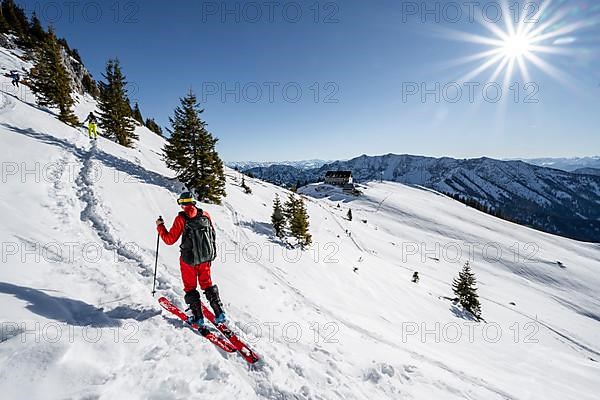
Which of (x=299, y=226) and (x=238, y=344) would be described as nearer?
(x=238, y=344)

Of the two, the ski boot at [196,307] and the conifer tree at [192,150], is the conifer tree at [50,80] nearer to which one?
the conifer tree at [192,150]

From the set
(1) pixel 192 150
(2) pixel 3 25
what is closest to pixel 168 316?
(1) pixel 192 150

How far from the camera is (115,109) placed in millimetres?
28609

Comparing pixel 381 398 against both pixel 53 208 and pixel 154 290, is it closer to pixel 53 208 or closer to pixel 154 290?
pixel 154 290

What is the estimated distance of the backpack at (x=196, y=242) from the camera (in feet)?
19.1

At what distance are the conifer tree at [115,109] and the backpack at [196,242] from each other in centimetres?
2955

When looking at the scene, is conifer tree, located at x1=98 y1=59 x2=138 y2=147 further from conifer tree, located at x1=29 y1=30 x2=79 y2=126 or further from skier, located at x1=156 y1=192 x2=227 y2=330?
skier, located at x1=156 y1=192 x2=227 y2=330

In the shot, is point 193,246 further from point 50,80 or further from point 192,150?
point 50,80

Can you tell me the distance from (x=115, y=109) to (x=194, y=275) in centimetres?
3050

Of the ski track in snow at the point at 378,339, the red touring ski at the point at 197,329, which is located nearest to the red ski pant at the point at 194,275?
the red touring ski at the point at 197,329

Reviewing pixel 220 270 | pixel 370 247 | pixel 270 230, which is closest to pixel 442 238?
pixel 370 247

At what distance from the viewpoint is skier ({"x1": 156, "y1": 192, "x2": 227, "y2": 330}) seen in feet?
19.1

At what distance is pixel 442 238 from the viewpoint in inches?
2611

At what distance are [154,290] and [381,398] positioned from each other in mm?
5951
